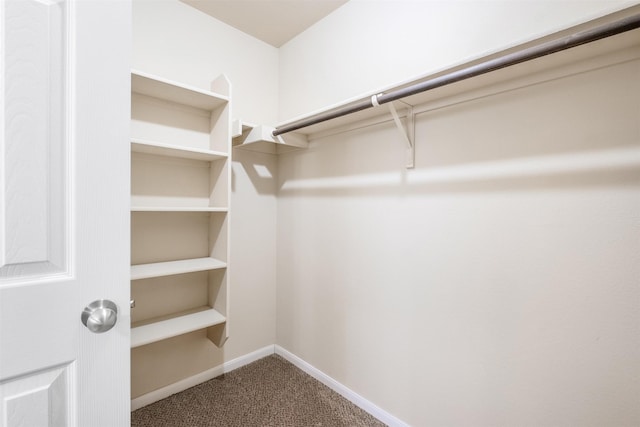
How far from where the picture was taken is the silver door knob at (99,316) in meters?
0.67

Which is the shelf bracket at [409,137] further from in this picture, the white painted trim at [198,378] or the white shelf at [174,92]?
the white painted trim at [198,378]

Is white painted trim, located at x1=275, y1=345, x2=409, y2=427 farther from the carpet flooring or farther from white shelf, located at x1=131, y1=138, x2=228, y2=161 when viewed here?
white shelf, located at x1=131, y1=138, x2=228, y2=161

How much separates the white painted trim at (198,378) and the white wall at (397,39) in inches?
75.4

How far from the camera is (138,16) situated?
5.57ft

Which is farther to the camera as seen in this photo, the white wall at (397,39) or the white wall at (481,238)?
the white wall at (397,39)

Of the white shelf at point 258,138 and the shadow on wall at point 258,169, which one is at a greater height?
the white shelf at point 258,138

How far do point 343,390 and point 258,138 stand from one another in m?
1.73

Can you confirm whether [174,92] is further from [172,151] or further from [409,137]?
[409,137]

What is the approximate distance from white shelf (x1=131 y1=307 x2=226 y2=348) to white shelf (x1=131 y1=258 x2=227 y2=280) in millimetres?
328

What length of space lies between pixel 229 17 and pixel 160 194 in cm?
132

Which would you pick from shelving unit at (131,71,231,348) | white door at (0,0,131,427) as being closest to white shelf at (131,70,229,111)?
shelving unit at (131,71,231,348)

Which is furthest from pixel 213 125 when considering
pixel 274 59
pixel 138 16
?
pixel 274 59

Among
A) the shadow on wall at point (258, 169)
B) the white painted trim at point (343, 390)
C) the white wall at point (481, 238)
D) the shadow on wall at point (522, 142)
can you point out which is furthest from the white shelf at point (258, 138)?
the white painted trim at point (343, 390)

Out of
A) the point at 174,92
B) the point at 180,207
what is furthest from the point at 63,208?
the point at 174,92
